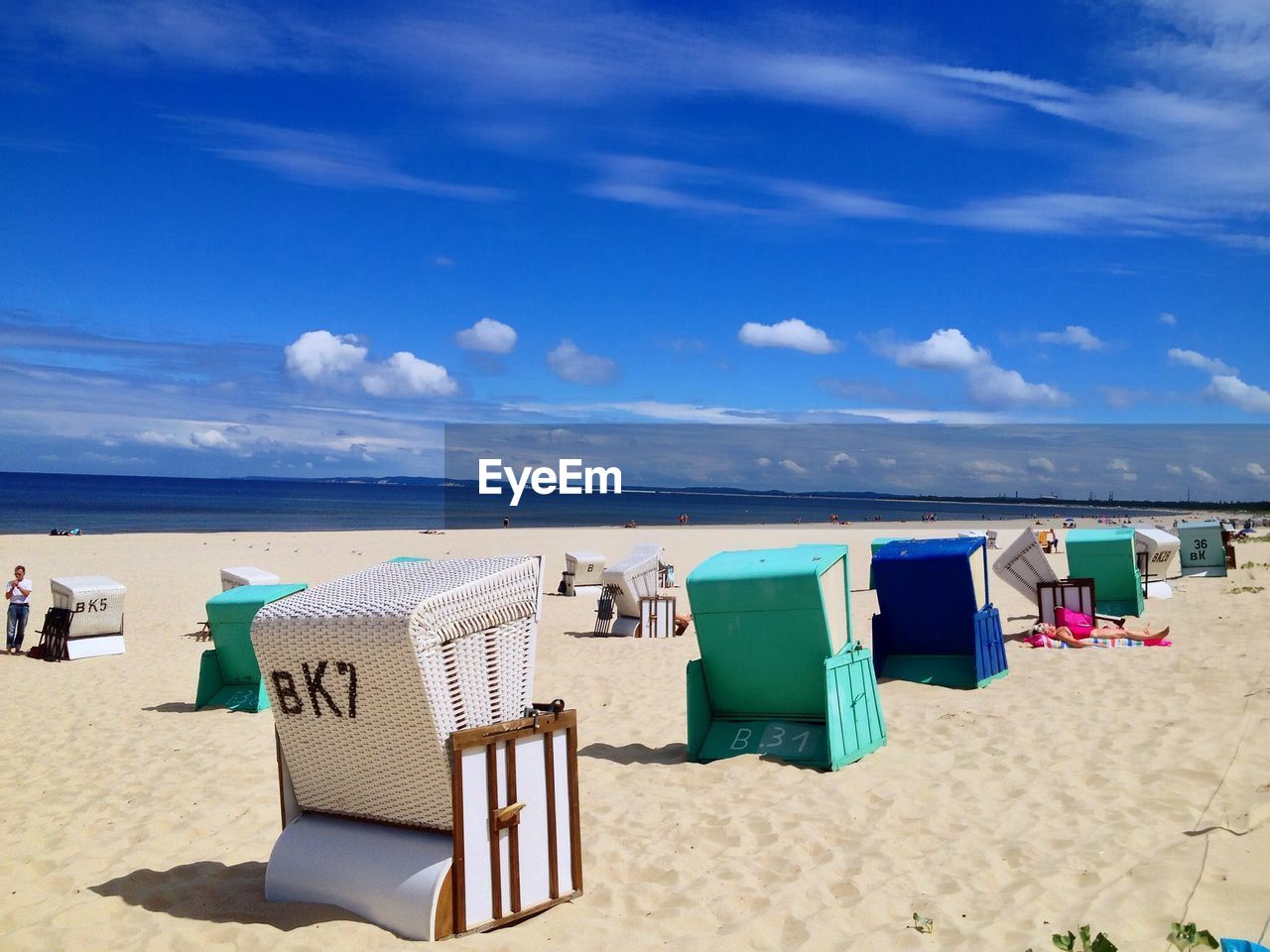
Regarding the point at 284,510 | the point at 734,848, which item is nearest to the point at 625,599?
the point at 734,848

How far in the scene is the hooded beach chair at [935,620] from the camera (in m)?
9.38

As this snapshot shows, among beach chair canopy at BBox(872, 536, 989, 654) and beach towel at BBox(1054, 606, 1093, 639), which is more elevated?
beach chair canopy at BBox(872, 536, 989, 654)

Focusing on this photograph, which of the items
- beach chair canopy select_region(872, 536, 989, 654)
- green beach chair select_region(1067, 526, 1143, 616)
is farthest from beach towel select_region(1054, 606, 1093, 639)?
beach chair canopy select_region(872, 536, 989, 654)

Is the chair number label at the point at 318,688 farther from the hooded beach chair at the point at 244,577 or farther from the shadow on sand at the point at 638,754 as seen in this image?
the hooded beach chair at the point at 244,577

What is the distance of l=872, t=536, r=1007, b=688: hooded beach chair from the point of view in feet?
30.8

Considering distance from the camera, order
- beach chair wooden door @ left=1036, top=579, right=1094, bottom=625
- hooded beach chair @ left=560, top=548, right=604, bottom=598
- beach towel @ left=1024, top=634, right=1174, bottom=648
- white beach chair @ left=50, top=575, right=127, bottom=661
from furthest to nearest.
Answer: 1. hooded beach chair @ left=560, top=548, right=604, bottom=598
2. white beach chair @ left=50, top=575, right=127, bottom=661
3. beach chair wooden door @ left=1036, top=579, right=1094, bottom=625
4. beach towel @ left=1024, top=634, right=1174, bottom=648

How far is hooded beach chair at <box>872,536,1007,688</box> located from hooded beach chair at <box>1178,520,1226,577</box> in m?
14.1

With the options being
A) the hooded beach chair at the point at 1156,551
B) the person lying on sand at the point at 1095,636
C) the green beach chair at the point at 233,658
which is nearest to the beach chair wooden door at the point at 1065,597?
the person lying on sand at the point at 1095,636

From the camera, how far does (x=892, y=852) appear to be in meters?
5.09

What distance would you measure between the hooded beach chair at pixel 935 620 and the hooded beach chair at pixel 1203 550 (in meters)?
14.1

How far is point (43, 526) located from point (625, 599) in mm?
55928

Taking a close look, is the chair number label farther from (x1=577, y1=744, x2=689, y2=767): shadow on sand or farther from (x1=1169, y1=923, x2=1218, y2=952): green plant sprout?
(x1=1169, y1=923, x2=1218, y2=952): green plant sprout

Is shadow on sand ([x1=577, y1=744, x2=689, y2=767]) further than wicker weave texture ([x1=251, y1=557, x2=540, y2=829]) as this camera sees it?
Yes

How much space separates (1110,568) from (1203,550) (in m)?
8.68
